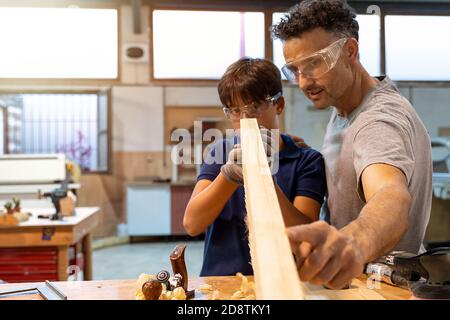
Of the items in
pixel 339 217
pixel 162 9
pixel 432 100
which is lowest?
pixel 339 217

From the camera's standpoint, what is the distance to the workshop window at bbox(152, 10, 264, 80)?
3131mm

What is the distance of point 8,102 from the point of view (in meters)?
4.61

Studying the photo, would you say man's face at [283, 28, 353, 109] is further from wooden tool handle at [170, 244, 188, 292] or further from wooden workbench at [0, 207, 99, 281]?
wooden workbench at [0, 207, 99, 281]

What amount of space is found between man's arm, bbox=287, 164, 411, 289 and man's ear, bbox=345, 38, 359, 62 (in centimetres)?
36

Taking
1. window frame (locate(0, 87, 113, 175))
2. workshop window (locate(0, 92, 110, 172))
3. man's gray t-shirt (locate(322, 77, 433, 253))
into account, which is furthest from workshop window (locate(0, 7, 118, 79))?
workshop window (locate(0, 92, 110, 172))

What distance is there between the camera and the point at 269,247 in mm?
371

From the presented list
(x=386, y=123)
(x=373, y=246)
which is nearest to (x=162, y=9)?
(x=386, y=123)

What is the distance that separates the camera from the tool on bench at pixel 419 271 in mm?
677

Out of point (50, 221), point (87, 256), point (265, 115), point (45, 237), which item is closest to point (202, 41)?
point (87, 256)

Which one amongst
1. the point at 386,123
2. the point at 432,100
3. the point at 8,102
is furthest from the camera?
the point at 8,102

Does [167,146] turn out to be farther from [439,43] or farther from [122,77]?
[439,43]

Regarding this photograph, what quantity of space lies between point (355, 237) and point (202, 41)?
359 cm

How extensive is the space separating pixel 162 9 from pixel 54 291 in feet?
12.5

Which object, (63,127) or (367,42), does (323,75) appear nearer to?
(367,42)
